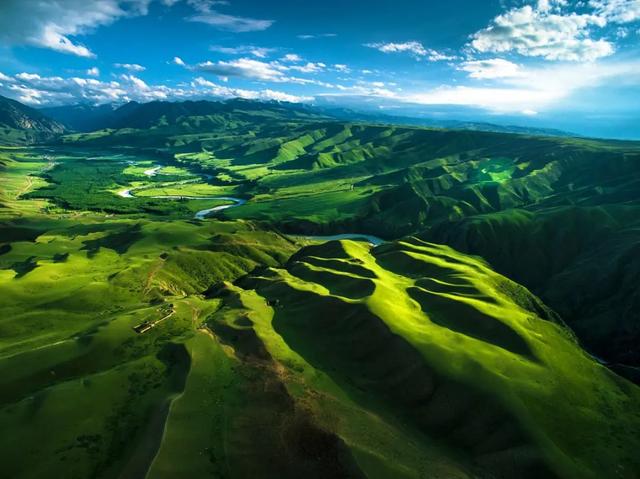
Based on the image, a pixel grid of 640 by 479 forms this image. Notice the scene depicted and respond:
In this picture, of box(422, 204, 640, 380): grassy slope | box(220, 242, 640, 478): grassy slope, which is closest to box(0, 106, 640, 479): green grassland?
box(220, 242, 640, 478): grassy slope

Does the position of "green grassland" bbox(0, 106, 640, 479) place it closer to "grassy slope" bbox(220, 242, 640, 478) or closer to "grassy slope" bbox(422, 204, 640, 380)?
"grassy slope" bbox(220, 242, 640, 478)

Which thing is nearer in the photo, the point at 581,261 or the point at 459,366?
the point at 459,366

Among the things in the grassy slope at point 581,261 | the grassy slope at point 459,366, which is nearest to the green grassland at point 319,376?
the grassy slope at point 459,366

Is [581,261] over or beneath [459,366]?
beneath

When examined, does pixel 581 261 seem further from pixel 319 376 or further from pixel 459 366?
pixel 319 376

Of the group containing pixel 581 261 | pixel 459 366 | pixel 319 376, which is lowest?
pixel 581 261

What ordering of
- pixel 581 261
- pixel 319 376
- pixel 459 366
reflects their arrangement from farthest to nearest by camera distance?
pixel 581 261 → pixel 459 366 → pixel 319 376

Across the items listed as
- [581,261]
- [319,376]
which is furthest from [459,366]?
[581,261]

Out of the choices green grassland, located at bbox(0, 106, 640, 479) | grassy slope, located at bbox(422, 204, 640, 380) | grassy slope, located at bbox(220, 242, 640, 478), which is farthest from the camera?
grassy slope, located at bbox(422, 204, 640, 380)

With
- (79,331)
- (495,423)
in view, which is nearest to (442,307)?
(495,423)

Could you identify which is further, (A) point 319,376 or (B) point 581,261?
(B) point 581,261

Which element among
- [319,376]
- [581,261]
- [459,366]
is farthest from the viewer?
[581,261]
